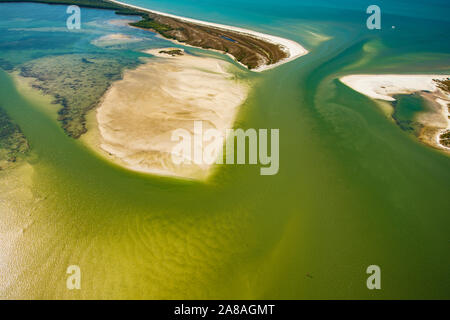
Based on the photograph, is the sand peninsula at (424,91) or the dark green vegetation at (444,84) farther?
the dark green vegetation at (444,84)

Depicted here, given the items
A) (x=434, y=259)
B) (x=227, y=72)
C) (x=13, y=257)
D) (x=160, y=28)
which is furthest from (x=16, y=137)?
(x=160, y=28)

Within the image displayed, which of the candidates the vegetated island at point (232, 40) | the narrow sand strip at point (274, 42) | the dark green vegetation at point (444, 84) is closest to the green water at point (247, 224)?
the dark green vegetation at point (444, 84)

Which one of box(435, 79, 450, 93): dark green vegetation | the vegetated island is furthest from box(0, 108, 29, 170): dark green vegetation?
box(435, 79, 450, 93): dark green vegetation

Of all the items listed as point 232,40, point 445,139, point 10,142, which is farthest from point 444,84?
point 10,142

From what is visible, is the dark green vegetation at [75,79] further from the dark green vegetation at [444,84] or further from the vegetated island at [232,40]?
the dark green vegetation at [444,84]

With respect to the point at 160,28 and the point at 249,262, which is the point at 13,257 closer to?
the point at 249,262

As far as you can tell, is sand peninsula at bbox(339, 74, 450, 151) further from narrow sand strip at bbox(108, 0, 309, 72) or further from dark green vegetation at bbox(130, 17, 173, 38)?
dark green vegetation at bbox(130, 17, 173, 38)
